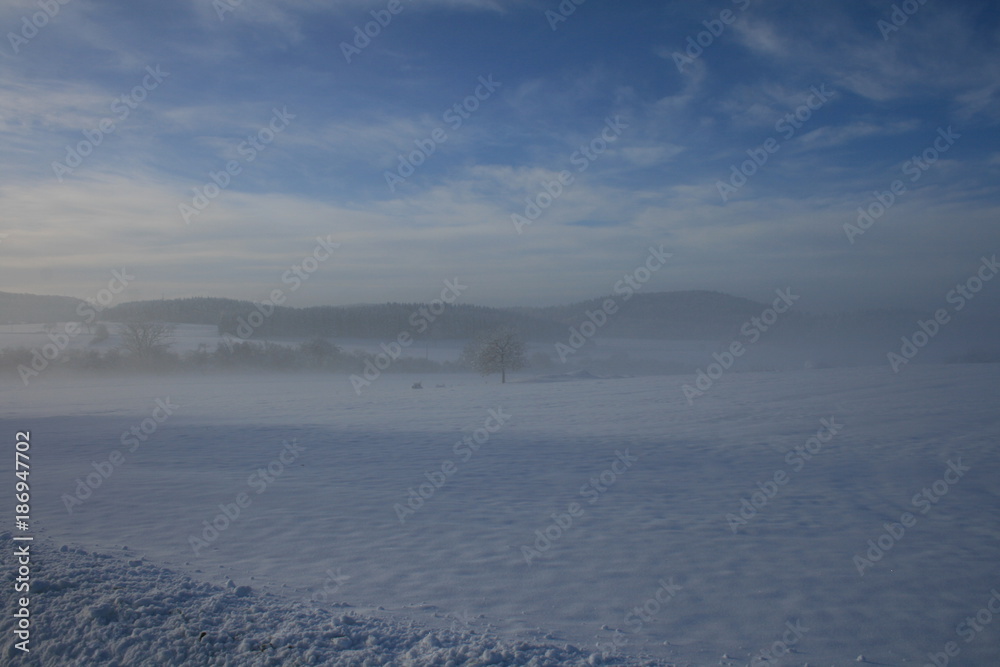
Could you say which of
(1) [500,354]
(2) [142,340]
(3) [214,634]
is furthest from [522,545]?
(2) [142,340]

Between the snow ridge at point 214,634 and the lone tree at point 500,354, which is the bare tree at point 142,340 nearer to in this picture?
the lone tree at point 500,354

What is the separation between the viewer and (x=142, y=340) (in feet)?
210

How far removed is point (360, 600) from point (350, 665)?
5.54 ft

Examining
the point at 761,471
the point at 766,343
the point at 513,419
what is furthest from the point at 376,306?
the point at 761,471

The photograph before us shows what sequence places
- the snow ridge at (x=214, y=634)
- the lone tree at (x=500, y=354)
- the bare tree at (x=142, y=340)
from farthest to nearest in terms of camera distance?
the bare tree at (x=142, y=340) < the lone tree at (x=500, y=354) < the snow ridge at (x=214, y=634)

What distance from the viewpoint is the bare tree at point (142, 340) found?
6362 centimetres

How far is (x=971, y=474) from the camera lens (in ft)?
45.0

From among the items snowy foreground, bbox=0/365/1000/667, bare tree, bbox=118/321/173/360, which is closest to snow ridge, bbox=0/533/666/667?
snowy foreground, bbox=0/365/1000/667

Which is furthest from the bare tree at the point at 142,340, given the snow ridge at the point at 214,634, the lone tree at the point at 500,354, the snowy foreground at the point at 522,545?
the snow ridge at the point at 214,634

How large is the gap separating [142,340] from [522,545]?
68968 millimetres

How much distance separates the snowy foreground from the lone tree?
36.7 m

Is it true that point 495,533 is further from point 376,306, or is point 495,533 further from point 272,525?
point 376,306

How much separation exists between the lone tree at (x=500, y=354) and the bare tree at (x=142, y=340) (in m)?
37.4

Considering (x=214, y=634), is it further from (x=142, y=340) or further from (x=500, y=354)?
(x=142, y=340)
